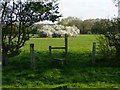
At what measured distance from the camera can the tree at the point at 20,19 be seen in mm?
10141

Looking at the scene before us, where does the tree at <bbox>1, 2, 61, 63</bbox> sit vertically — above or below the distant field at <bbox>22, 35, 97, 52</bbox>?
above

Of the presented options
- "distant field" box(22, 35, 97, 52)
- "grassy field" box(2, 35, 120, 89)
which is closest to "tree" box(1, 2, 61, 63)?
"grassy field" box(2, 35, 120, 89)

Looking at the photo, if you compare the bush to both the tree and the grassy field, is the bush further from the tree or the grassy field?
the tree

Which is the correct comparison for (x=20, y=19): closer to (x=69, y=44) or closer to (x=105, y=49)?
(x=105, y=49)

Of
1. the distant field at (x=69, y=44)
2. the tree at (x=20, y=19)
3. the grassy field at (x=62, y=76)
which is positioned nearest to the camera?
the grassy field at (x=62, y=76)

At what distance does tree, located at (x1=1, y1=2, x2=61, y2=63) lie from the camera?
10.1m

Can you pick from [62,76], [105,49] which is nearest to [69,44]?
[105,49]

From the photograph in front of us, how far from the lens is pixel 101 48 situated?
36.1ft

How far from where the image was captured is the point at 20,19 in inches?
409

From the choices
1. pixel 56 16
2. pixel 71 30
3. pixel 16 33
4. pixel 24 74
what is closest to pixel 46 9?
pixel 56 16

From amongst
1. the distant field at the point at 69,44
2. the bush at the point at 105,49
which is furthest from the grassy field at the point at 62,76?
the distant field at the point at 69,44

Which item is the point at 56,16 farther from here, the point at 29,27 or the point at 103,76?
the point at 103,76

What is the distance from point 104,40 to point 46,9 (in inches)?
139

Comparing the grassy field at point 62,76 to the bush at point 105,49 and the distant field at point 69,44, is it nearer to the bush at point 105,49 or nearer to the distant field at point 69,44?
the bush at point 105,49
